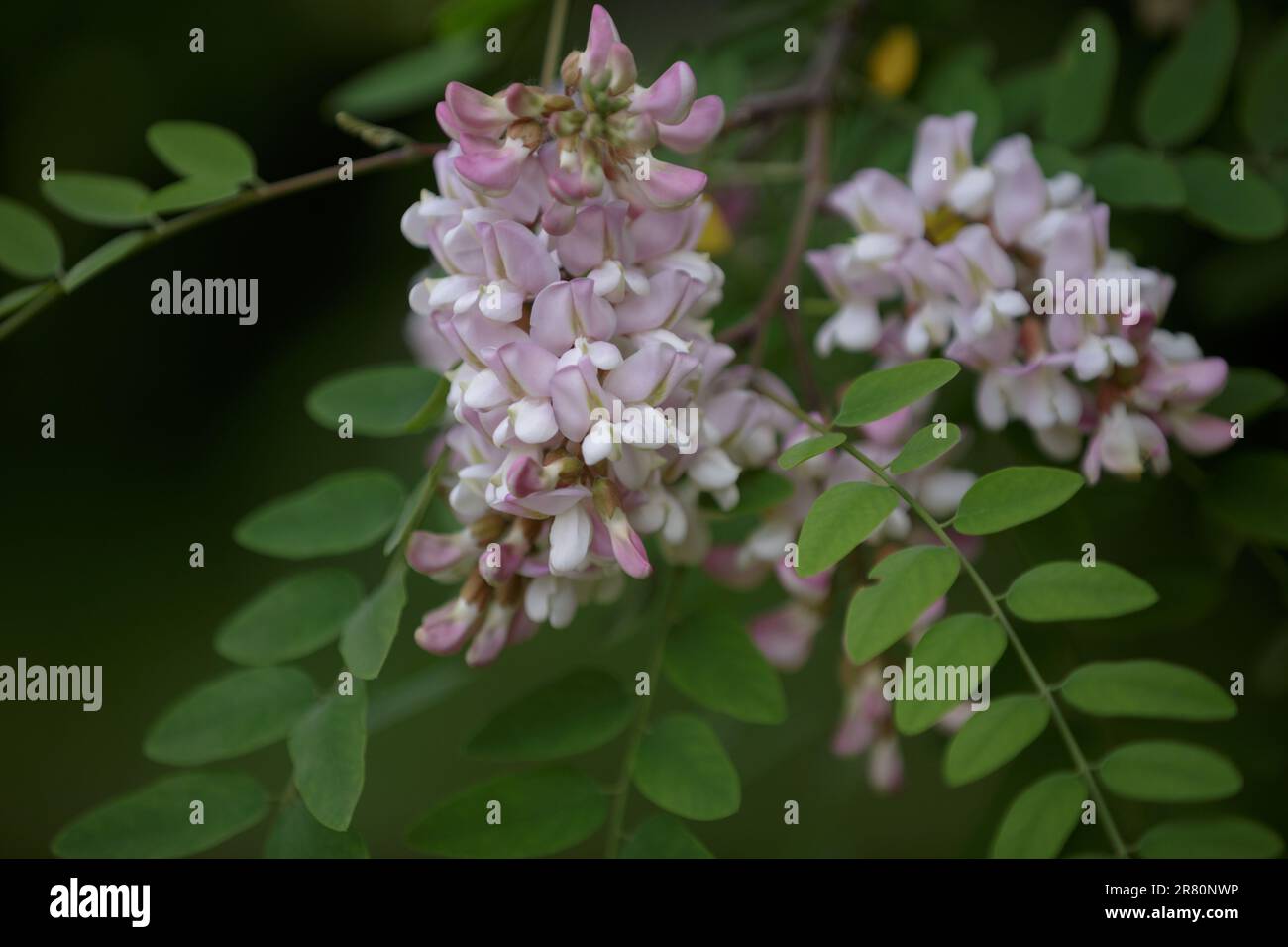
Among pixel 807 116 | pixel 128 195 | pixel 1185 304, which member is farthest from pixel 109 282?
pixel 1185 304

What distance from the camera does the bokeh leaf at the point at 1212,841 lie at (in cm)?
59

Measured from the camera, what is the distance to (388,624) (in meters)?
0.58

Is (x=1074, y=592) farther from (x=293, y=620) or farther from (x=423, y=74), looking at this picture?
(x=423, y=74)

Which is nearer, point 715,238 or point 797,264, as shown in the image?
point 797,264

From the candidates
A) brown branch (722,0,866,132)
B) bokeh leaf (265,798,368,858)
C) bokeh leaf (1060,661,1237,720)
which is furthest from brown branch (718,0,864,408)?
bokeh leaf (265,798,368,858)

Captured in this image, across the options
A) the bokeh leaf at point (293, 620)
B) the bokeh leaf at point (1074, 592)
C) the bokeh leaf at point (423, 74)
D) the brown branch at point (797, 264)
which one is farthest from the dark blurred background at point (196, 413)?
the bokeh leaf at point (1074, 592)

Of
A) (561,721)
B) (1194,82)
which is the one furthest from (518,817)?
(1194,82)

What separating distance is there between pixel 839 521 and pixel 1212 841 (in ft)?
0.89

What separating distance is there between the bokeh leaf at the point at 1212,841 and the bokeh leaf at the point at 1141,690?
2.8 inches

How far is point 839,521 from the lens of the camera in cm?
54

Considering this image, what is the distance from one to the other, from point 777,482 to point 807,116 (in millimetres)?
389

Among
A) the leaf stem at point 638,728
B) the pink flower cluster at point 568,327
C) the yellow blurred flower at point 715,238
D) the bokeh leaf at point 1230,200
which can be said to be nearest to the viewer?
the pink flower cluster at point 568,327

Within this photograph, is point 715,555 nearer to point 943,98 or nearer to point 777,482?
point 777,482

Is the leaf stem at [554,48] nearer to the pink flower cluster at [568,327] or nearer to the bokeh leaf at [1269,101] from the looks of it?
the pink flower cluster at [568,327]
